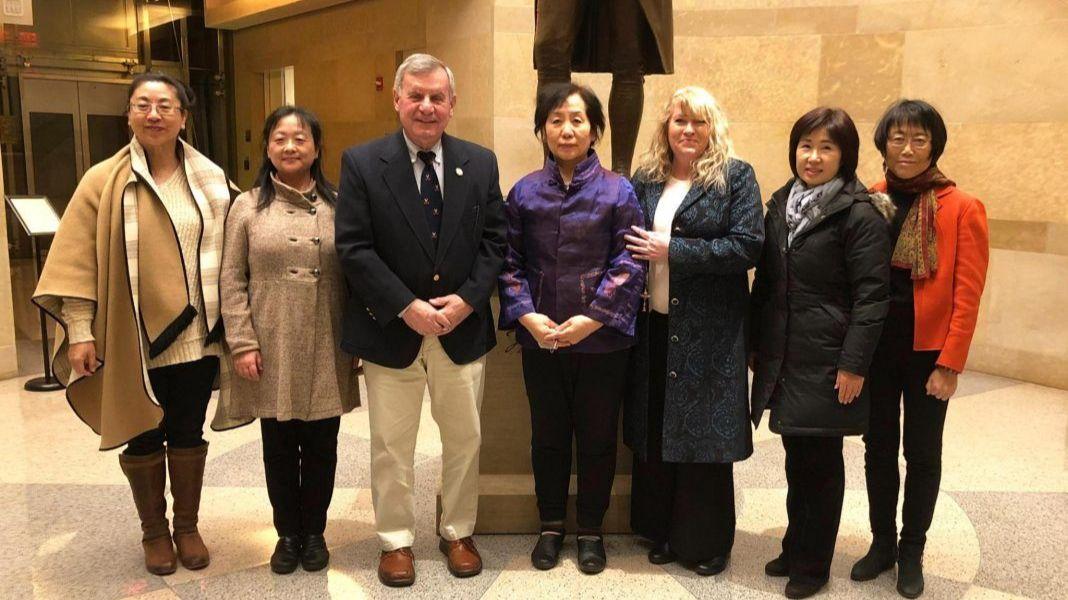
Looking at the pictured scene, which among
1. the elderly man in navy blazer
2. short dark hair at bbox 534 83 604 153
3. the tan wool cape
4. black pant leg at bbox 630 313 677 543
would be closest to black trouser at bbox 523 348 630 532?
black pant leg at bbox 630 313 677 543

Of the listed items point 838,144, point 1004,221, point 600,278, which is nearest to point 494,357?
point 600,278

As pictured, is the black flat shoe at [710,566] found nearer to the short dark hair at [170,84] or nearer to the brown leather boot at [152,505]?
the brown leather boot at [152,505]

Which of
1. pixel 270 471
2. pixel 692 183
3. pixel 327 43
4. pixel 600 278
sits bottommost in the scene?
pixel 270 471

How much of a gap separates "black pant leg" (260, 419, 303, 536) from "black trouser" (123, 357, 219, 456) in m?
0.25

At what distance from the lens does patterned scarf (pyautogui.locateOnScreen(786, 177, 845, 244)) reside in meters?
2.58

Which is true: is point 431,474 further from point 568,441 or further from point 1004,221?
point 1004,221

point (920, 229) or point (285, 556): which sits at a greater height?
point (920, 229)

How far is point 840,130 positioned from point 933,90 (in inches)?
165

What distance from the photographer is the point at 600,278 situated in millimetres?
2725

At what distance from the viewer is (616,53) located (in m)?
3.71

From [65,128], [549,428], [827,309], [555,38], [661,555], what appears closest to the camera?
[827,309]

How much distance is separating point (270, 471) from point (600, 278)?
131 cm

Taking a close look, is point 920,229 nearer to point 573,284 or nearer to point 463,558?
point 573,284

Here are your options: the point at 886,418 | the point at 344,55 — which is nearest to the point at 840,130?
the point at 886,418
